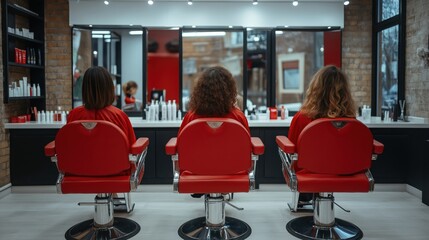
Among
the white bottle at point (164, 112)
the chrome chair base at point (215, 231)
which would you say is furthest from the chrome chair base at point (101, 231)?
the white bottle at point (164, 112)

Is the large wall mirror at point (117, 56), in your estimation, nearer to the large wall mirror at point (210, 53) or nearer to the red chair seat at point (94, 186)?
the large wall mirror at point (210, 53)

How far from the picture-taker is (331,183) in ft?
9.17

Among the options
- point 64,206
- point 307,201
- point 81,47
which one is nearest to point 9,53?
point 81,47

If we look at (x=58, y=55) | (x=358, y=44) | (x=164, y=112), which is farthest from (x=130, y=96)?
(x=358, y=44)

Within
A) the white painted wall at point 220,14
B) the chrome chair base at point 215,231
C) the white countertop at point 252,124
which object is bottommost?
the chrome chair base at point 215,231

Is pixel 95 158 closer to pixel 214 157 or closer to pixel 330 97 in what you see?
pixel 214 157

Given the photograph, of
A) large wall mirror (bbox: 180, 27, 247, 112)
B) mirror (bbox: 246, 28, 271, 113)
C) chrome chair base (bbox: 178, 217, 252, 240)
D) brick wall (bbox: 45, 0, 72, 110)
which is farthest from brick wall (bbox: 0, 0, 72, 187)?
chrome chair base (bbox: 178, 217, 252, 240)

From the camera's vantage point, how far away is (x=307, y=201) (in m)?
4.05

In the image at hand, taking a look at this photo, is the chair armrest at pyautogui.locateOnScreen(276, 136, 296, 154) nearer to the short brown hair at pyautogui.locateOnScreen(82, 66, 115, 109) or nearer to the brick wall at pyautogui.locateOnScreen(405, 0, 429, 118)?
the short brown hair at pyautogui.locateOnScreen(82, 66, 115, 109)

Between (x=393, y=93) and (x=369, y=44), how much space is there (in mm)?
675

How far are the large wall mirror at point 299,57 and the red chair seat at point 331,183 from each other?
2.41 metres

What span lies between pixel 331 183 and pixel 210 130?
0.93m

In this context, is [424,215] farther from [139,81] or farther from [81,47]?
[81,47]

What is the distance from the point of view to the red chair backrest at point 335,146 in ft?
8.83
